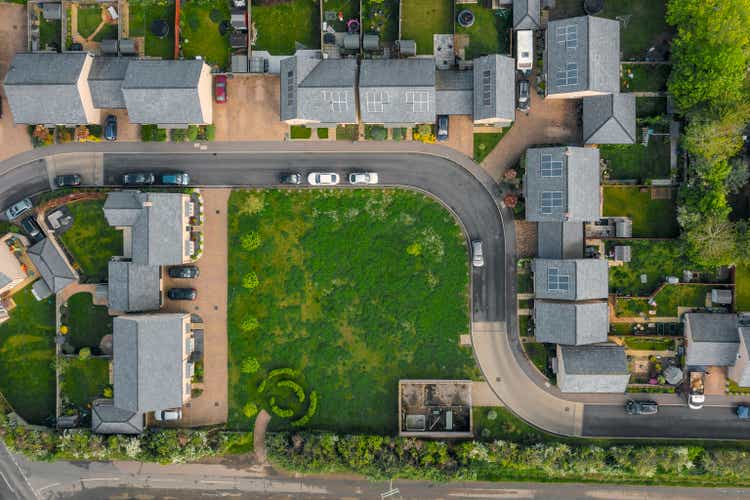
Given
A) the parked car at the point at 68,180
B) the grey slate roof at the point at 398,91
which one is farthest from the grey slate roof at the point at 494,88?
the parked car at the point at 68,180

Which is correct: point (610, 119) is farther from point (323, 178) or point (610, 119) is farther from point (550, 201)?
point (323, 178)

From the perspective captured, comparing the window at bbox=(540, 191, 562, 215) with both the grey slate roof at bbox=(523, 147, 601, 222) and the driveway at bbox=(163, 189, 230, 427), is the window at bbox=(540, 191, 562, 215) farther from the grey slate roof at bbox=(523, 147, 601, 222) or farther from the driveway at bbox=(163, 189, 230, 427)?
the driveway at bbox=(163, 189, 230, 427)

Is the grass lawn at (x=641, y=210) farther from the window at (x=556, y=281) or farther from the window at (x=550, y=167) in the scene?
the window at (x=556, y=281)

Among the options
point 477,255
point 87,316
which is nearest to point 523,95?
point 477,255

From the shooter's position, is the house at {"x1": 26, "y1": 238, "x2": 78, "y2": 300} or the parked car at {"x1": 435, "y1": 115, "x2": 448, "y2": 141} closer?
the parked car at {"x1": 435, "y1": 115, "x2": 448, "y2": 141}

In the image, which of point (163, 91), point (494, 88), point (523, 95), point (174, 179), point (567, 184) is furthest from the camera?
point (174, 179)

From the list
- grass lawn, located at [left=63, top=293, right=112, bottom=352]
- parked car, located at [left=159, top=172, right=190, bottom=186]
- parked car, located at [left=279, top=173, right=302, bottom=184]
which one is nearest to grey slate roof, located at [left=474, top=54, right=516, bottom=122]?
parked car, located at [left=279, top=173, right=302, bottom=184]

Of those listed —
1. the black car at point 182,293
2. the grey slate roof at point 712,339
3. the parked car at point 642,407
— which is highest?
the black car at point 182,293
